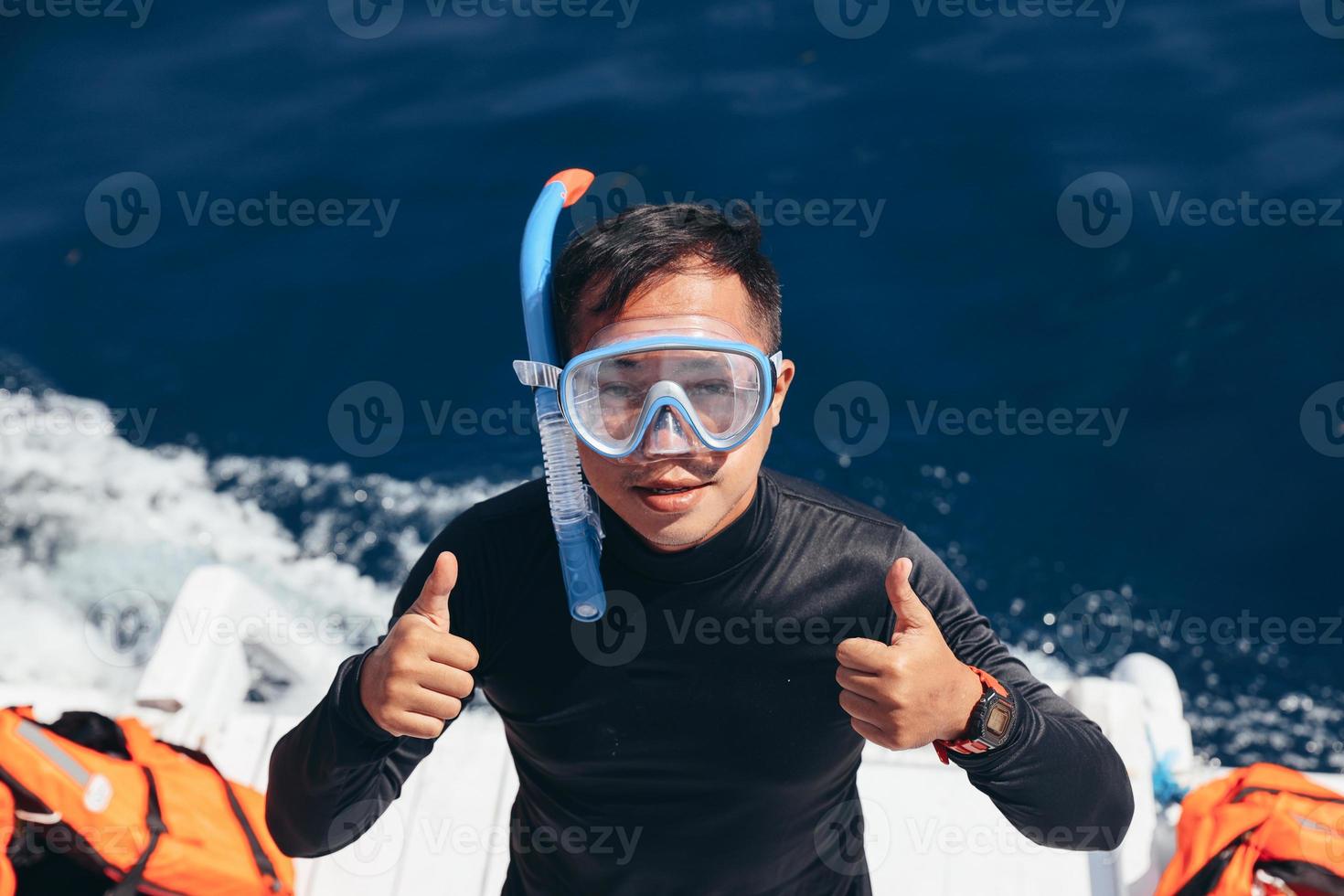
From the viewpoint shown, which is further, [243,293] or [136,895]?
[243,293]

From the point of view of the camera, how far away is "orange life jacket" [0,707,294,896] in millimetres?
2523

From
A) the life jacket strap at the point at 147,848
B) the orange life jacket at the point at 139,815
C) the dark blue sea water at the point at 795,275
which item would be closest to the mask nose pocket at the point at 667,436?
the orange life jacket at the point at 139,815

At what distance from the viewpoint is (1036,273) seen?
476cm

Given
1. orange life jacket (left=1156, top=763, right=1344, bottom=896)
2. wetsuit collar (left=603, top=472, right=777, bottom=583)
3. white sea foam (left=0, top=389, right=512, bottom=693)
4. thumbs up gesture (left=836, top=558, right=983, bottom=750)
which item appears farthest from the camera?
white sea foam (left=0, top=389, right=512, bottom=693)

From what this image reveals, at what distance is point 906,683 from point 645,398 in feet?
1.61

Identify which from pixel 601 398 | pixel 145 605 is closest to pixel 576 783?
pixel 601 398

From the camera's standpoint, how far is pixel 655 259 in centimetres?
161

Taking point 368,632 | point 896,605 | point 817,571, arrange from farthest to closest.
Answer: point 368,632 < point 817,571 < point 896,605

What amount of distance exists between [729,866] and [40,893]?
1627mm

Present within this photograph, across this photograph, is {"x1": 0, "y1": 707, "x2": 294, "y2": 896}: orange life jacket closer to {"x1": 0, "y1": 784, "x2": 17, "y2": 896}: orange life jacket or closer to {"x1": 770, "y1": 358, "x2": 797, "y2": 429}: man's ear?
{"x1": 0, "y1": 784, "x2": 17, "y2": 896}: orange life jacket

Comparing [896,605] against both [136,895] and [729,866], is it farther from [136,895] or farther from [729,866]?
[136,895]

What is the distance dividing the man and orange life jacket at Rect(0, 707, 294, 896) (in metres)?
0.97

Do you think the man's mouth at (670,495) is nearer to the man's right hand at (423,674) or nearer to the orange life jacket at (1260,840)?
the man's right hand at (423,674)

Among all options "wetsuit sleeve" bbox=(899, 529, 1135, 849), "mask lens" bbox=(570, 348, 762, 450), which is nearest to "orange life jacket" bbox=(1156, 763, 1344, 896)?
"wetsuit sleeve" bbox=(899, 529, 1135, 849)
